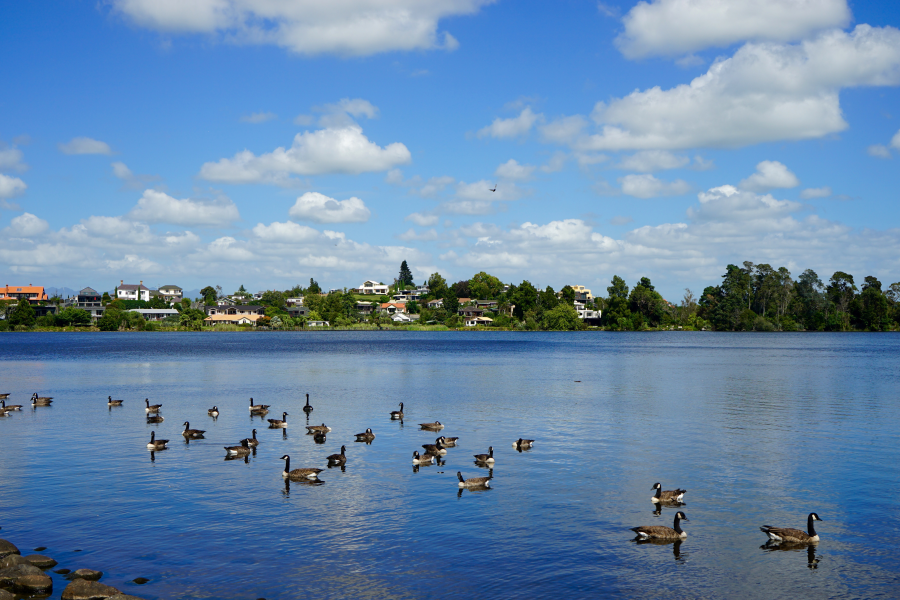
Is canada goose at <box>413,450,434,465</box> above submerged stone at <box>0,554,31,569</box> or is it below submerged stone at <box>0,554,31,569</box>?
above

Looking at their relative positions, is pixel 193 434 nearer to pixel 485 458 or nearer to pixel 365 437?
pixel 365 437

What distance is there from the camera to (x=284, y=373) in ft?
250

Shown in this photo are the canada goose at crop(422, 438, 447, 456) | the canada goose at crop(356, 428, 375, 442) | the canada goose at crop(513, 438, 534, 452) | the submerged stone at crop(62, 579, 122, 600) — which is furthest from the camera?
the canada goose at crop(356, 428, 375, 442)

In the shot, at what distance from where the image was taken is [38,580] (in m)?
16.7

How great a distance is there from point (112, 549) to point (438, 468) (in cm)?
1342

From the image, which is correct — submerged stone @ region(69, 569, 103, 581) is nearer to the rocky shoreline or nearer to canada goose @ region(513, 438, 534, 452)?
the rocky shoreline

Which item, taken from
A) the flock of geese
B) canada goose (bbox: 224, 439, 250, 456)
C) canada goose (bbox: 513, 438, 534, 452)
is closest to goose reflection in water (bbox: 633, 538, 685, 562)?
the flock of geese

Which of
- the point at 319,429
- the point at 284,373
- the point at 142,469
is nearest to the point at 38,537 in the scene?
the point at 142,469

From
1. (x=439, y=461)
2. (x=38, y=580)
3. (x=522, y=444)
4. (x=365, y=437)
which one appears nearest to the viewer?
(x=38, y=580)

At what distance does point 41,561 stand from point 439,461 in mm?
16068

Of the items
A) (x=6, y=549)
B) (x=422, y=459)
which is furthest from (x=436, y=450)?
(x=6, y=549)

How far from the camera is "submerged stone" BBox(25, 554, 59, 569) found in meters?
17.9

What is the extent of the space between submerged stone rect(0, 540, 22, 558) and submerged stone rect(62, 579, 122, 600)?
3.19 metres

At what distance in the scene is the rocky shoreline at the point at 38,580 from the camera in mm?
15867
